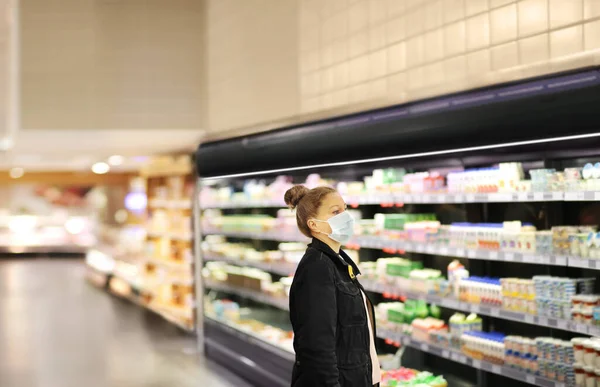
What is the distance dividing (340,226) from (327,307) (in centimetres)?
37

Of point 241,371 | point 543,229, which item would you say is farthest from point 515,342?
point 241,371

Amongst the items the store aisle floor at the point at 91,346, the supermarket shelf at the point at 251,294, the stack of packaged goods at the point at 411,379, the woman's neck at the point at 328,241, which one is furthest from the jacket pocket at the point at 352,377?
the store aisle floor at the point at 91,346

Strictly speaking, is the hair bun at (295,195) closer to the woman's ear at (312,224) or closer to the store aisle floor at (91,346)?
the woman's ear at (312,224)

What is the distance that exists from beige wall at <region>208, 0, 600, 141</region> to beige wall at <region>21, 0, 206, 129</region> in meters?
0.41

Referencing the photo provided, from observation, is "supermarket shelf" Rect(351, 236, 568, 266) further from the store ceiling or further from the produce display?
the store ceiling

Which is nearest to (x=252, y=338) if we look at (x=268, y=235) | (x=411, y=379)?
(x=268, y=235)

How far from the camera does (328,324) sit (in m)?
2.76

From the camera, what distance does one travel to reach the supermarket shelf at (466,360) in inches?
158

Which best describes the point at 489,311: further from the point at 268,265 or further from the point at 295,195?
the point at 268,265

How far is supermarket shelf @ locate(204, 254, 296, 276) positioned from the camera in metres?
6.87

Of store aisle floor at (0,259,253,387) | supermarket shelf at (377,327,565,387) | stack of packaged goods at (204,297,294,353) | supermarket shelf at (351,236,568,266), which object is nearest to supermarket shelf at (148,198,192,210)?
store aisle floor at (0,259,253,387)

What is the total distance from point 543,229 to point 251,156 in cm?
290

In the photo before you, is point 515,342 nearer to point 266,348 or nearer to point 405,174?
point 405,174

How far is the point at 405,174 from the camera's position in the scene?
532cm
